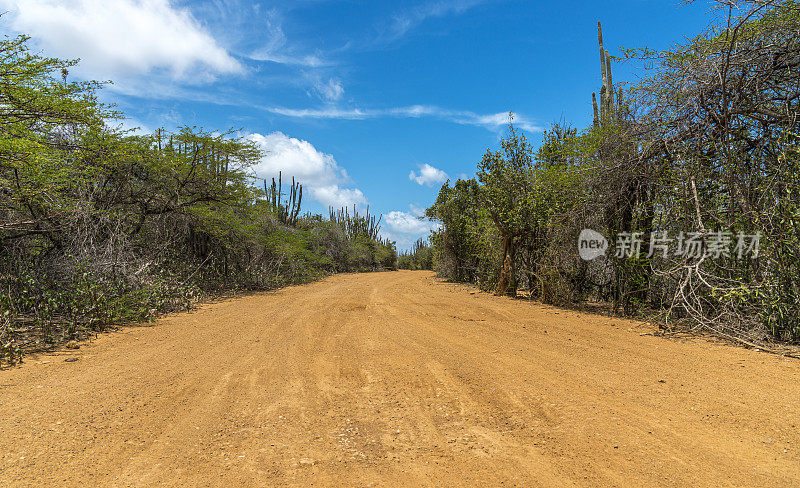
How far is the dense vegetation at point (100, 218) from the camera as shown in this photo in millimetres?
6207

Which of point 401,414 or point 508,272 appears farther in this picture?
point 508,272

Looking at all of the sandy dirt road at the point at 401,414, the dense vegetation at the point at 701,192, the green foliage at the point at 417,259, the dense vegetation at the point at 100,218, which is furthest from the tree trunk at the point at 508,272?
the green foliage at the point at 417,259

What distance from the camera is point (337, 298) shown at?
10.6 metres

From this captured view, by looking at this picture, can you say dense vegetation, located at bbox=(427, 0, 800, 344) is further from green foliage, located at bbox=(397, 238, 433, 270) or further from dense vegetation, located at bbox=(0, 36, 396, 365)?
green foliage, located at bbox=(397, 238, 433, 270)

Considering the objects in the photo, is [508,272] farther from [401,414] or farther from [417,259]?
[417,259]

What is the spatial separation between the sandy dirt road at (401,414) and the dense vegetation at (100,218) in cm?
169

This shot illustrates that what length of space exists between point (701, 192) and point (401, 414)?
22.2 ft

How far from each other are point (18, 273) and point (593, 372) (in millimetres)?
9156

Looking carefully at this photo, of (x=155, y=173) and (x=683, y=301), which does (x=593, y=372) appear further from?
(x=155, y=173)

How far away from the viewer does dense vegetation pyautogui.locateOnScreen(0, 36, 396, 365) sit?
20.4ft

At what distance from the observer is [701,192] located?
6746 millimetres

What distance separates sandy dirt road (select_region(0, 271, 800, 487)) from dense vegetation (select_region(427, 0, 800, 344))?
1.19 metres

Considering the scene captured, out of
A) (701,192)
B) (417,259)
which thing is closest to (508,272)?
(701,192)

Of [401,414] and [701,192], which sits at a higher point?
[701,192]
